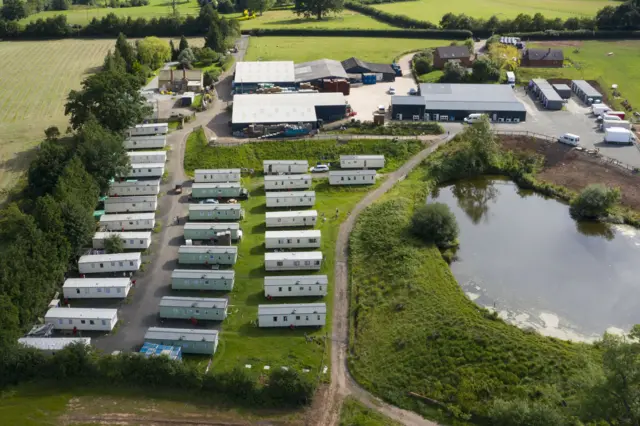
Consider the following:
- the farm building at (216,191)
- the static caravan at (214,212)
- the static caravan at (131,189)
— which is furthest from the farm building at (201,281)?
the static caravan at (131,189)

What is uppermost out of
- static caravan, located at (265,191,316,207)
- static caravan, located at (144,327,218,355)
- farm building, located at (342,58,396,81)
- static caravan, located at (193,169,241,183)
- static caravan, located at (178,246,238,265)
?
farm building, located at (342,58,396,81)

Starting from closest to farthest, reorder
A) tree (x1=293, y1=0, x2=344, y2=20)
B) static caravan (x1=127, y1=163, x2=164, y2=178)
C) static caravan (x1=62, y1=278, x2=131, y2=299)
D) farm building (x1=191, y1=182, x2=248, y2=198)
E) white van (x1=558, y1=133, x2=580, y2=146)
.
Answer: static caravan (x1=62, y1=278, x2=131, y2=299), farm building (x1=191, y1=182, x2=248, y2=198), static caravan (x1=127, y1=163, x2=164, y2=178), white van (x1=558, y1=133, x2=580, y2=146), tree (x1=293, y1=0, x2=344, y2=20)

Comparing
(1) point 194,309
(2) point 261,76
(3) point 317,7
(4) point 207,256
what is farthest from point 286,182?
(3) point 317,7

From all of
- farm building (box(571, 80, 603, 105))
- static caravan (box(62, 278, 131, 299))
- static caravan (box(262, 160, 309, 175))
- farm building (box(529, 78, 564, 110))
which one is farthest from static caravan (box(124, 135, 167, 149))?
farm building (box(571, 80, 603, 105))

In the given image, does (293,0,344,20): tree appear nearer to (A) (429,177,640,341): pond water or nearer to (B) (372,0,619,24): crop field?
(B) (372,0,619,24): crop field

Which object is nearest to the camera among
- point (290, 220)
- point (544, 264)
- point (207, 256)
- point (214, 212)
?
point (207, 256)

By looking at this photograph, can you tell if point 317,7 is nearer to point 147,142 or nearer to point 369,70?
point 369,70

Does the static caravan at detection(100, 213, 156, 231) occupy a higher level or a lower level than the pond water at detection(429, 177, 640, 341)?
higher
